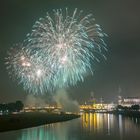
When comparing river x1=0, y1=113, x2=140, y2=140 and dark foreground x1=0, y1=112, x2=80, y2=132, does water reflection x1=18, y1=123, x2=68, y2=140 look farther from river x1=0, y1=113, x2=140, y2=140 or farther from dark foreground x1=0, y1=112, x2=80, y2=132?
dark foreground x1=0, y1=112, x2=80, y2=132

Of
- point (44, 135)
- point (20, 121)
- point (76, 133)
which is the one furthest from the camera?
point (20, 121)

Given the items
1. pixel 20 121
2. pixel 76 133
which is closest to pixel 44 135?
pixel 76 133

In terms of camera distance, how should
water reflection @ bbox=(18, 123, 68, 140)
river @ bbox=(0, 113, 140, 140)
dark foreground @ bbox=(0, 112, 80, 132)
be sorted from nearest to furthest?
1. water reflection @ bbox=(18, 123, 68, 140)
2. river @ bbox=(0, 113, 140, 140)
3. dark foreground @ bbox=(0, 112, 80, 132)

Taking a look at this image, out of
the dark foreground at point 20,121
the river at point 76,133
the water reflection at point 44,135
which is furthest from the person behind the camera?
the dark foreground at point 20,121

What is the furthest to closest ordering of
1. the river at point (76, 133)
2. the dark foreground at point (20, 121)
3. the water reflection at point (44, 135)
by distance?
the dark foreground at point (20, 121) → the river at point (76, 133) → the water reflection at point (44, 135)

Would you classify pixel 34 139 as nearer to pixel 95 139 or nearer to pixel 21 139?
pixel 21 139

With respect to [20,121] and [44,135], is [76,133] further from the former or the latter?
[20,121]

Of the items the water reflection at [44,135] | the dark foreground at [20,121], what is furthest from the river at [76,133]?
the dark foreground at [20,121]

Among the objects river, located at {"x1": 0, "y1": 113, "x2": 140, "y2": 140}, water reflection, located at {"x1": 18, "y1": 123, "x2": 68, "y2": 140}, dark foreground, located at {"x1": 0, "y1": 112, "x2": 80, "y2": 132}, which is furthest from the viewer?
dark foreground, located at {"x1": 0, "y1": 112, "x2": 80, "y2": 132}

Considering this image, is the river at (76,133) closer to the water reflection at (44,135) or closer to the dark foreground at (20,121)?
the water reflection at (44,135)

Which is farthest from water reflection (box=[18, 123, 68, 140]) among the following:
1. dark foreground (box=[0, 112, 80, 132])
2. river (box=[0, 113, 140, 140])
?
dark foreground (box=[0, 112, 80, 132])

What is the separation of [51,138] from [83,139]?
19.1ft

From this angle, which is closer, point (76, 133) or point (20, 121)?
point (76, 133)

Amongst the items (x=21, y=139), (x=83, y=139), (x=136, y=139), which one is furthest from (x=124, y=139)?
(x=21, y=139)
